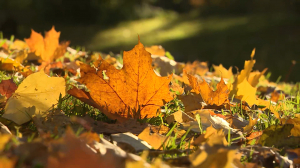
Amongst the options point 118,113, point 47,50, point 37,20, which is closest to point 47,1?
point 37,20

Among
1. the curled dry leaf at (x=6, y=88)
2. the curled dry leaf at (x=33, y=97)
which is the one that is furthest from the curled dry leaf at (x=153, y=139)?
the curled dry leaf at (x=6, y=88)

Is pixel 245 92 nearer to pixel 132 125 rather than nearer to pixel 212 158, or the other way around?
pixel 132 125

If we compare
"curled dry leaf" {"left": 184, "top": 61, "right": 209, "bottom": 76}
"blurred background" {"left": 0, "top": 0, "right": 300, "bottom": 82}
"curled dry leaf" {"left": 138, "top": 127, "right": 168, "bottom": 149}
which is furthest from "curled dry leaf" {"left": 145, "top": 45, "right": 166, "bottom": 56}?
"blurred background" {"left": 0, "top": 0, "right": 300, "bottom": 82}

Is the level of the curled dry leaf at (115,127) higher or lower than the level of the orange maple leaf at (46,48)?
lower

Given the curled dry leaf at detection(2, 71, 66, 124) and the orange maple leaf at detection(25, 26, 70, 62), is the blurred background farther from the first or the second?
the curled dry leaf at detection(2, 71, 66, 124)

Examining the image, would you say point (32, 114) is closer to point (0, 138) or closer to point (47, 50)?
point (0, 138)

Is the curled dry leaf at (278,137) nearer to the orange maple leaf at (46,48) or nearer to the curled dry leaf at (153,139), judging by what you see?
the curled dry leaf at (153,139)
